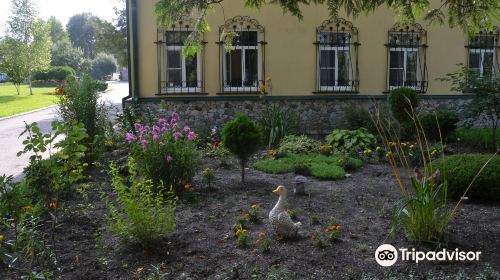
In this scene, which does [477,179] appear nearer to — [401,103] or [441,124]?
[401,103]

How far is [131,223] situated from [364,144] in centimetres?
579

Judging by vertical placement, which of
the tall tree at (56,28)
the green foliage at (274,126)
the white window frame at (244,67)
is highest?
the tall tree at (56,28)

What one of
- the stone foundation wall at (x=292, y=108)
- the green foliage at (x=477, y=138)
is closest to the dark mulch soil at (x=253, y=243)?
the green foliage at (x=477, y=138)

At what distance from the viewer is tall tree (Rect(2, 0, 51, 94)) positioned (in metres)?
28.7

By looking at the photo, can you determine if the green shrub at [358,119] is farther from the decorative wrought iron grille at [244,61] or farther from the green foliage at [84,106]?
the green foliage at [84,106]

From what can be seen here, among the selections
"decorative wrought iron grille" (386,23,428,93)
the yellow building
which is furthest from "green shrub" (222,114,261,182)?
"decorative wrought iron grille" (386,23,428,93)

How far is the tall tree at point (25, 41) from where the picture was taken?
28719mm

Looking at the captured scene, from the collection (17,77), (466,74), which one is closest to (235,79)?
(466,74)

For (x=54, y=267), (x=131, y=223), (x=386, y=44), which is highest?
(x=386, y=44)

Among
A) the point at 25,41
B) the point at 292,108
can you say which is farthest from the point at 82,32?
the point at 292,108

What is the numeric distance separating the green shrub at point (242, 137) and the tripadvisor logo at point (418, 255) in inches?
116

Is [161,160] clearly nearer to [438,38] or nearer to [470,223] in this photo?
[470,223]

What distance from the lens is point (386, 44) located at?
11.7m

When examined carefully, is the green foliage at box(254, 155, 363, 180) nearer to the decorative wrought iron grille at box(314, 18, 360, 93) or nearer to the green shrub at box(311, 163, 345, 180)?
the green shrub at box(311, 163, 345, 180)
